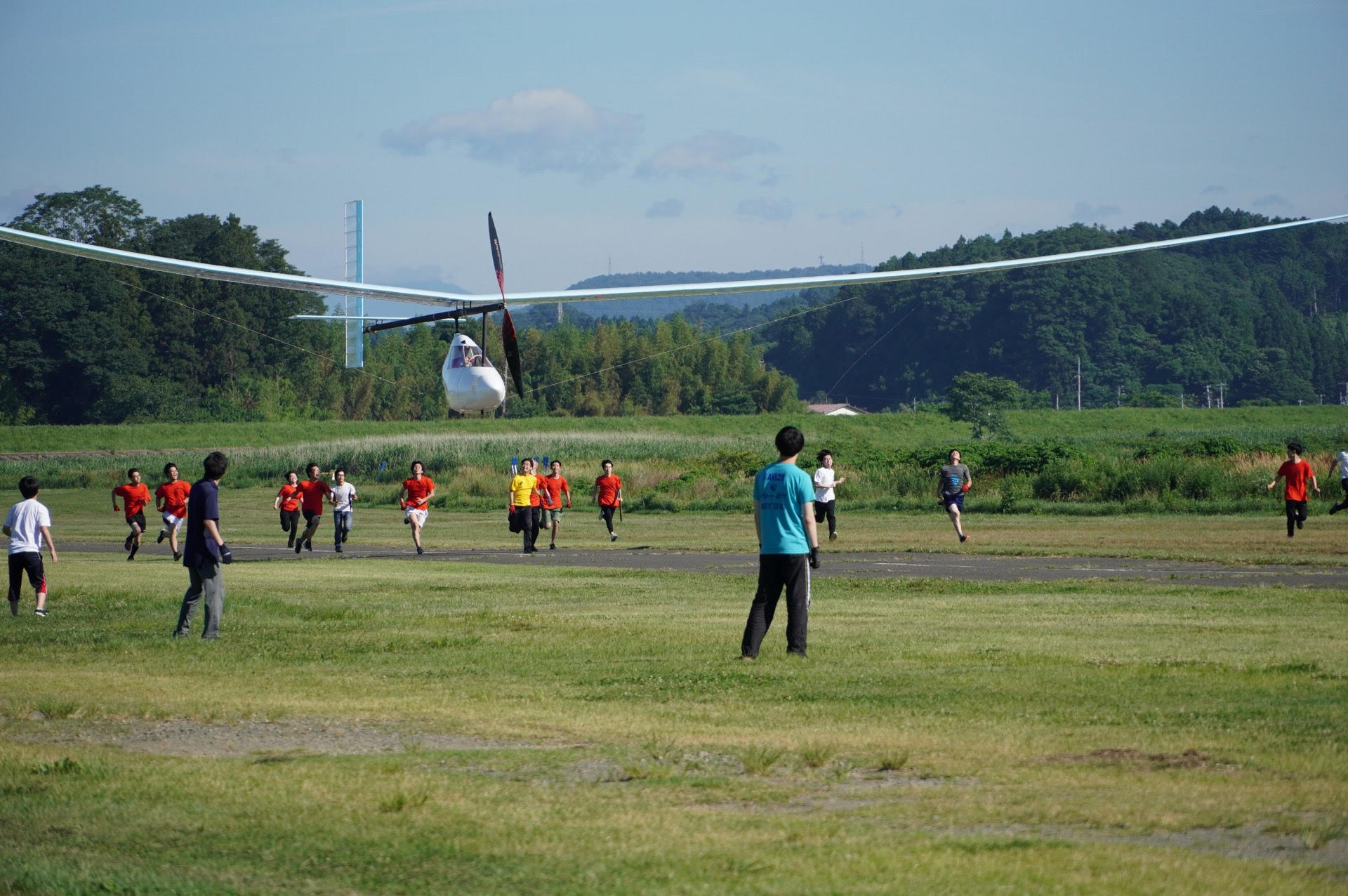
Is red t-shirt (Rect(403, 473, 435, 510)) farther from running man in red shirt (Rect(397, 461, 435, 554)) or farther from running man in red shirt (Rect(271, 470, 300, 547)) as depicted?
running man in red shirt (Rect(271, 470, 300, 547))

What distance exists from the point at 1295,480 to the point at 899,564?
326 inches

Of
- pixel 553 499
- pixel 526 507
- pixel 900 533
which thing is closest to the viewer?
pixel 526 507

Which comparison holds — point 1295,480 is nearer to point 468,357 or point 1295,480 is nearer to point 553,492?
point 553,492

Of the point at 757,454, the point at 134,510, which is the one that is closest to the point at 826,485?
the point at 134,510

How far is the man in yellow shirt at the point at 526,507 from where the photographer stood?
28.0 metres

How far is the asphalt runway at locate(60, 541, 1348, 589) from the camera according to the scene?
793 inches

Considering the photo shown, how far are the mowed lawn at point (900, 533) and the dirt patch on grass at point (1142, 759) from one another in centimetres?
1567

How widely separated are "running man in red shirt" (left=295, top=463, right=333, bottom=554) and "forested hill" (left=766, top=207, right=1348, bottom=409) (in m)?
119

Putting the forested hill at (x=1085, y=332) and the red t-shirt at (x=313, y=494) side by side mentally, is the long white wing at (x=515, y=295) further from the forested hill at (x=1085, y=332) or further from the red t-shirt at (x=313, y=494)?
the forested hill at (x=1085, y=332)

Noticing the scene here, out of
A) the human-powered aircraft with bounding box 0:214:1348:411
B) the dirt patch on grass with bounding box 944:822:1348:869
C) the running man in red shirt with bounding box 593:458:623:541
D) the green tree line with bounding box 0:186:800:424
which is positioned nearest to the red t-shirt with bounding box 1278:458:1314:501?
the human-powered aircraft with bounding box 0:214:1348:411

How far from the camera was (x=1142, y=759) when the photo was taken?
25.2 ft

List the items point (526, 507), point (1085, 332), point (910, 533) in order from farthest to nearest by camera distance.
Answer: point (1085, 332)
point (910, 533)
point (526, 507)

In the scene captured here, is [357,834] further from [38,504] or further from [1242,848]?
[38,504]

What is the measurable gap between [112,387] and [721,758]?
107m
